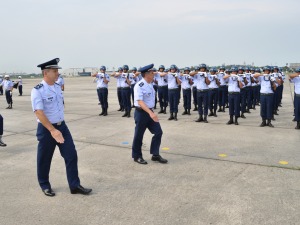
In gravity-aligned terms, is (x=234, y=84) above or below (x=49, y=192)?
above

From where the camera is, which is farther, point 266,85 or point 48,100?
point 266,85

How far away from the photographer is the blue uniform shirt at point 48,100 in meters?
3.66

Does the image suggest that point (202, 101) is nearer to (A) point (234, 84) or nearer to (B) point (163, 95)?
(A) point (234, 84)

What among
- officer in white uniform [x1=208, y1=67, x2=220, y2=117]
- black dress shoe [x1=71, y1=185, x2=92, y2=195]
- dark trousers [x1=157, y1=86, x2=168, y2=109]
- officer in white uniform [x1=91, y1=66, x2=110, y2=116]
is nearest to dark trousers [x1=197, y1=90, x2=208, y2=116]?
officer in white uniform [x1=208, y1=67, x2=220, y2=117]

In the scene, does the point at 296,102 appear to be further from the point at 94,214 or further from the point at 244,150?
the point at 94,214

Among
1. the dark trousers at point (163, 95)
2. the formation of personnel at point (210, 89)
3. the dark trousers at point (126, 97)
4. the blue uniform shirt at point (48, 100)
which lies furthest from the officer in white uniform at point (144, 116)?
the dark trousers at point (163, 95)

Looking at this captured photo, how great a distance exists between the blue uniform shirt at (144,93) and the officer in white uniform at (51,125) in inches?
61.1

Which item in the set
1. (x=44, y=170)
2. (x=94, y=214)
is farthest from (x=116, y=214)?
(x=44, y=170)

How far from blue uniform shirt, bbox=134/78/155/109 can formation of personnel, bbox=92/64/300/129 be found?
3787 millimetres

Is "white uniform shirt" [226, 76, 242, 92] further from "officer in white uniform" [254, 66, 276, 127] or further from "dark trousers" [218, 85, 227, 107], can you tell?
"dark trousers" [218, 85, 227, 107]

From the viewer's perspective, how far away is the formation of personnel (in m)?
8.78

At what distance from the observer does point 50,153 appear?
13.1ft

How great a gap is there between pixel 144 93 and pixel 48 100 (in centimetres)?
193

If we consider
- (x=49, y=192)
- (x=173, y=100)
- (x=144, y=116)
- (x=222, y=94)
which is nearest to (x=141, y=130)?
(x=144, y=116)
